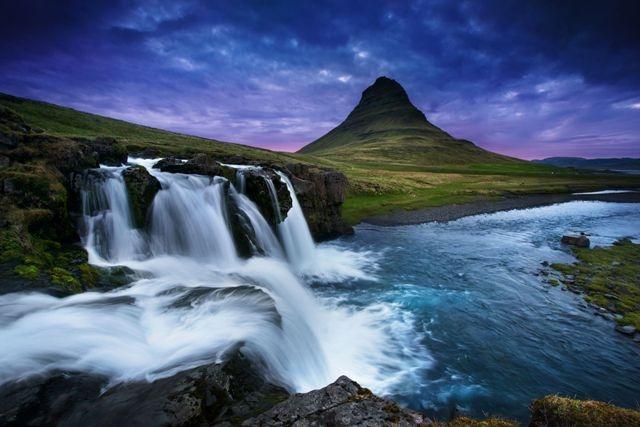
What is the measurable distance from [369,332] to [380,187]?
5168 centimetres

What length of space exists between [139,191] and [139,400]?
14.7m

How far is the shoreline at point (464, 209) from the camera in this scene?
1726 inches

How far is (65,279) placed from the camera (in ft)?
36.9

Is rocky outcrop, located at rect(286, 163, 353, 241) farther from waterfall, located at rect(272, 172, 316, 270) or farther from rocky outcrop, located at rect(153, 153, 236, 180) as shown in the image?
rocky outcrop, located at rect(153, 153, 236, 180)

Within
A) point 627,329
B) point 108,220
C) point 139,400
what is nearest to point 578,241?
point 627,329

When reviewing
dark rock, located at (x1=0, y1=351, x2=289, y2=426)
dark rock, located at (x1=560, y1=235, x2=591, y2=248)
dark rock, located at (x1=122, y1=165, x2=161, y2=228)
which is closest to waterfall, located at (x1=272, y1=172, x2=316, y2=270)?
dark rock, located at (x1=122, y1=165, x2=161, y2=228)

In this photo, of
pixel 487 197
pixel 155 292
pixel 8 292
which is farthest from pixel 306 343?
pixel 487 197

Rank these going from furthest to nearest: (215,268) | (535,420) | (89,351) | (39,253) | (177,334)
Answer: (215,268)
(39,253)
(177,334)
(89,351)
(535,420)

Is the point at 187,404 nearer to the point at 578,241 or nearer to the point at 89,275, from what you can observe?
the point at 89,275

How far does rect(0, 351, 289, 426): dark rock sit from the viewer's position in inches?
222

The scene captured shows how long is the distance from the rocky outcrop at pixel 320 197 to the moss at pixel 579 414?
91.8 feet

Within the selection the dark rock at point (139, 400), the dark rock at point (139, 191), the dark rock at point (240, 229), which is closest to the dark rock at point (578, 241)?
the dark rock at point (240, 229)

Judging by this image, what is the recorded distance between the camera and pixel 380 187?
64.7 metres

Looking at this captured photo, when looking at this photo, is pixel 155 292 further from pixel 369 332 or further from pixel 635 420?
pixel 635 420
